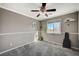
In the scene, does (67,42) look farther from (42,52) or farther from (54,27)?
(42,52)

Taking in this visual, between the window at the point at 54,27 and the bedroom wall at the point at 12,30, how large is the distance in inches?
76.7

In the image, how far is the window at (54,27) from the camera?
496 cm

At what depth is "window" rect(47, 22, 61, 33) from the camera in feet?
16.3

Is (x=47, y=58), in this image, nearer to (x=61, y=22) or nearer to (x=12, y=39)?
(x=12, y=39)

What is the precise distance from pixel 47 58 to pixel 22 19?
4166 mm

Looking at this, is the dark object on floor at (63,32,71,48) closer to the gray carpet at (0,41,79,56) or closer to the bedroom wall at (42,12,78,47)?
the bedroom wall at (42,12,78,47)

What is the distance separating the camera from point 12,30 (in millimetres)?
3668

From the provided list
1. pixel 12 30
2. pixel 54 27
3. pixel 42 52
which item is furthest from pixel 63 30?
pixel 12 30

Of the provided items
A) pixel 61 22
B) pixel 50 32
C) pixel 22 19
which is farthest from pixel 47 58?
pixel 50 32

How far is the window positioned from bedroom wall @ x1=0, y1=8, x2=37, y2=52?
1948mm

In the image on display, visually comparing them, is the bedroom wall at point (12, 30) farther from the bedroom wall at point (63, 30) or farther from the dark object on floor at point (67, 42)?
the dark object on floor at point (67, 42)

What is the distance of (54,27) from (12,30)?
3202 mm

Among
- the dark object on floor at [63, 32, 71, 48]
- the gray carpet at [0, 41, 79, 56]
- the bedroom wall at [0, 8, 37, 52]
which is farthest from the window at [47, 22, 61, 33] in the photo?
the bedroom wall at [0, 8, 37, 52]

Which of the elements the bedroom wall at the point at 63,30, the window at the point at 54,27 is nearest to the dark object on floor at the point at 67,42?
the bedroom wall at the point at 63,30
